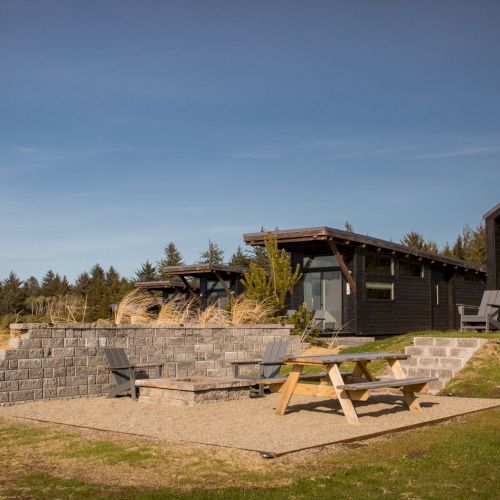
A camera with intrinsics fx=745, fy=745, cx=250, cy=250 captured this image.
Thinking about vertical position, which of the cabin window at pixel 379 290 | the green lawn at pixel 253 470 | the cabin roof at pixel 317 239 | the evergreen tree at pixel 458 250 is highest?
the evergreen tree at pixel 458 250

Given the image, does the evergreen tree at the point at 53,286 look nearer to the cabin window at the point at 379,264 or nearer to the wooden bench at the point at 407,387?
the cabin window at the point at 379,264

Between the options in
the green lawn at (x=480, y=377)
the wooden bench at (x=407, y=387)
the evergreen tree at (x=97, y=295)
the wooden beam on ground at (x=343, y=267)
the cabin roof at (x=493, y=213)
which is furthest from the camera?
the evergreen tree at (x=97, y=295)

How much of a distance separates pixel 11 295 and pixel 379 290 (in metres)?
22.4

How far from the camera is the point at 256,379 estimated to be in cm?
1160

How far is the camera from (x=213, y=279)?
28.4m

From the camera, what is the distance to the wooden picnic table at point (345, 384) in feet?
29.1

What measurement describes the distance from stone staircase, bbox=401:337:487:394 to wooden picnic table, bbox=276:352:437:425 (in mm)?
2563

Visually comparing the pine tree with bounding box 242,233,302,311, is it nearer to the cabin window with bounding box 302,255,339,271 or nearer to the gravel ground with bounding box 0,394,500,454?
the cabin window with bounding box 302,255,339,271

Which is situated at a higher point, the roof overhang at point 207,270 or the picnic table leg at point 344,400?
the roof overhang at point 207,270

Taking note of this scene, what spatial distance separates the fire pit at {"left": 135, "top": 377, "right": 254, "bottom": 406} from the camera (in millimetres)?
10727

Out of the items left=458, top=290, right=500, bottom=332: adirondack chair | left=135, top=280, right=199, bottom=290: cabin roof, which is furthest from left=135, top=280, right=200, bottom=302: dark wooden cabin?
left=458, top=290, right=500, bottom=332: adirondack chair

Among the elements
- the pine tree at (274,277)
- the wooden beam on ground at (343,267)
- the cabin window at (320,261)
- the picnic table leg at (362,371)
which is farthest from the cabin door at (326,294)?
the picnic table leg at (362,371)

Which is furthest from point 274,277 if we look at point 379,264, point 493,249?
point 493,249

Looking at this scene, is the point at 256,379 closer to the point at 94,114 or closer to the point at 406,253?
the point at 94,114
